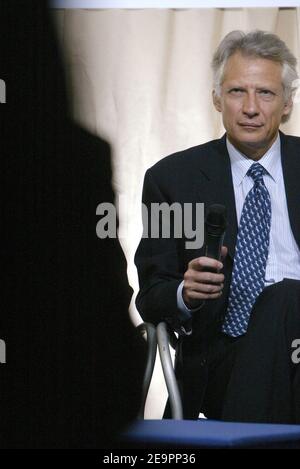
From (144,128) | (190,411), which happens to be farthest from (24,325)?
(144,128)

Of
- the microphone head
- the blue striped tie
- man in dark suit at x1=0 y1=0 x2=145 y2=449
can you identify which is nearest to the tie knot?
the blue striped tie

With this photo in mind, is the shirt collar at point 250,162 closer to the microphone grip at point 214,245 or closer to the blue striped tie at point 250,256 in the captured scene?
the blue striped tie at point 250,256

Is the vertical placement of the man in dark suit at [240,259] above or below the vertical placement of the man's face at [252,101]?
below

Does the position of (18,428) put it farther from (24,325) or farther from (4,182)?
(4,182)

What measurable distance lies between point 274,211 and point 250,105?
0.92ft

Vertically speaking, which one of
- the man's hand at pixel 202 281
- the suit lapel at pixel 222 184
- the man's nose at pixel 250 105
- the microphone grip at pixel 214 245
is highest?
the man's nose at pixel 250 105

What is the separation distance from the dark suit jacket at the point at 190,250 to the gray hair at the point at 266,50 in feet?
0.49

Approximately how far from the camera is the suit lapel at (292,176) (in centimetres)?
243

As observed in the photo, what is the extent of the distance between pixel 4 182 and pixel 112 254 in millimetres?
351

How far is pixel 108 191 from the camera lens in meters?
2.64

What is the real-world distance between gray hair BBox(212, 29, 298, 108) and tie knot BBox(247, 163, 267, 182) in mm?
202

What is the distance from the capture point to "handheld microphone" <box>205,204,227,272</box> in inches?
78.3

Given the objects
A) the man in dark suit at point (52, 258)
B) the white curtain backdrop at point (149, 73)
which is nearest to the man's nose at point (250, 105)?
the white curtain backdrop at point (149, 73)
